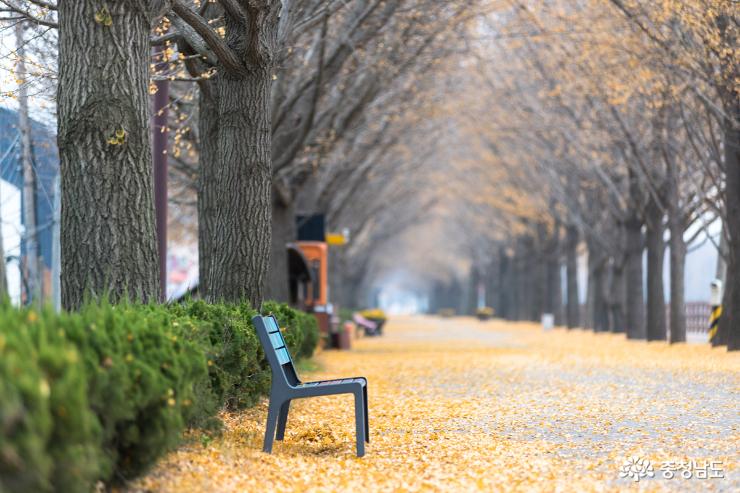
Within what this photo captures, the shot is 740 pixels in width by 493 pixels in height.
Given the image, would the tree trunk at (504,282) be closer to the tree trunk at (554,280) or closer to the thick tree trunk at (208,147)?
the tree trunk at (554,280)

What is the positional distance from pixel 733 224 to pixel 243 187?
1199 cm

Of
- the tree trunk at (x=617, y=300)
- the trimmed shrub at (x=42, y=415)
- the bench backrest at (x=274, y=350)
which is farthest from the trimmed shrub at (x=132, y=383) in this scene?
the tree trunk at (x=617, y=300)

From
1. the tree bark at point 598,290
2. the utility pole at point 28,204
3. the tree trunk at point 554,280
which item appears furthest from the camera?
the tree trunk at point 554,280

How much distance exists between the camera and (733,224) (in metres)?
20.7

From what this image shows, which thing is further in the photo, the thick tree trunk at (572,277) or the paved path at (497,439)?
the thick tree trunk at (572,277)

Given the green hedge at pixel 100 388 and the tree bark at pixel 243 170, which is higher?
the tree bark at pixel 243 170

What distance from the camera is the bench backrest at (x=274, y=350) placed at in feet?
27.6

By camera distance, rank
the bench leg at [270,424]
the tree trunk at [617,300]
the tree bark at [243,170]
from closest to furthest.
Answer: the bench leg at [270,424], the tree bark at [243,170], the tree trunk at [617,300]

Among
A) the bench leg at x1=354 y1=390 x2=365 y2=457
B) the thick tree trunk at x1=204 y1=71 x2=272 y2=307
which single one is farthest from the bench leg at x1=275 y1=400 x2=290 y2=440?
the thick tree trunk at x1=204 y1=71 x2=272 y2=307

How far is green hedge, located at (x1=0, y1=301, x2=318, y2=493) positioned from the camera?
4227 mm

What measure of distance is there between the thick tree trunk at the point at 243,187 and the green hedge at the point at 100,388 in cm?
299

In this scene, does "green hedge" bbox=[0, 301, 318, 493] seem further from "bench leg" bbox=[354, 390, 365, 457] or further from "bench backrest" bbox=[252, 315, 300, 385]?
"bench leg" bbox=[354, 390, 365, 457]

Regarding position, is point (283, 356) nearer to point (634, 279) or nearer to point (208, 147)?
point (208, 147)

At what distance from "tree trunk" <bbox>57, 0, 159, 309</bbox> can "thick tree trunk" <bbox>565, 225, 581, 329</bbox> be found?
1446 inches
